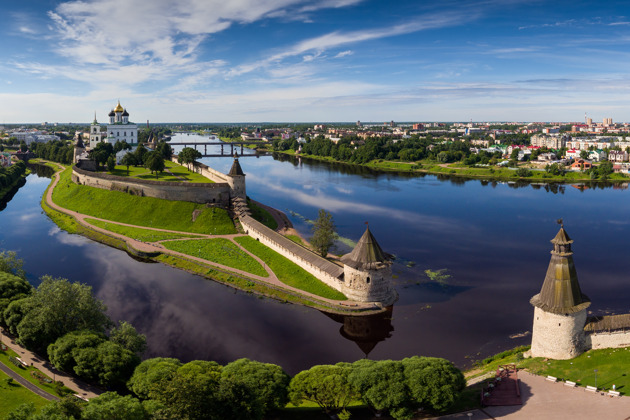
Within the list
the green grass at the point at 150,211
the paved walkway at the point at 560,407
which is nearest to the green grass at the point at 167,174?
the green grass at the point at 150,211

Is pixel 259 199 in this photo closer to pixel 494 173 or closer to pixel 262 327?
pixel 262 327

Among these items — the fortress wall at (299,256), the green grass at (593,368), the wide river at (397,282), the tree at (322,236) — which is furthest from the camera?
the tree at (322,236)

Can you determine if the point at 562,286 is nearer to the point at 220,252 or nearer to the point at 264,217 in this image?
the point at 220,252

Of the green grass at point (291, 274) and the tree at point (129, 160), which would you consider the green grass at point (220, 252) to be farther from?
the tree at point (129, 160)

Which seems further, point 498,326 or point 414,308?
point 414,308

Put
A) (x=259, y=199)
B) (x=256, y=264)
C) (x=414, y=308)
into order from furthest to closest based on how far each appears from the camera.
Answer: (x=259, y=199)
(x=256, y=264)
(x=414, y=308)

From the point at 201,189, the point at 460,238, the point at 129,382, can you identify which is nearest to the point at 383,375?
the point at 129,382

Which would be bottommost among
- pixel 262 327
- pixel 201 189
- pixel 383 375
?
pixel 262 327
